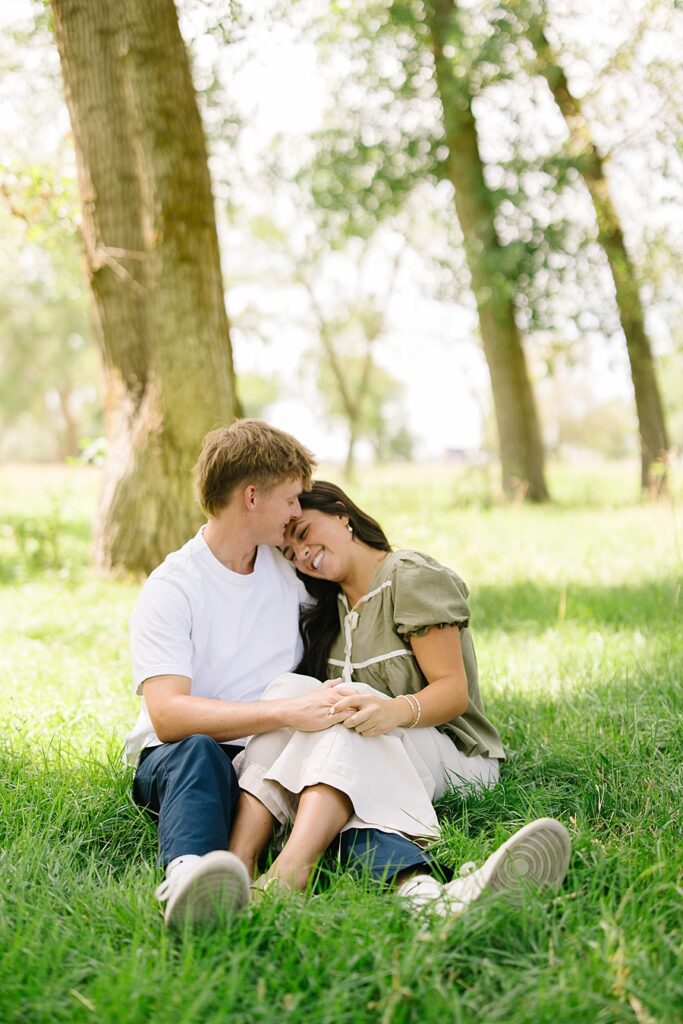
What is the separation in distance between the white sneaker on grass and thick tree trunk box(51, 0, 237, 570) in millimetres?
4656

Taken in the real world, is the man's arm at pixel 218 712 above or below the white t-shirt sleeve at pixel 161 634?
below

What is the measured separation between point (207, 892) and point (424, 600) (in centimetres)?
129

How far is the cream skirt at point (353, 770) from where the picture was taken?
3.02 meters

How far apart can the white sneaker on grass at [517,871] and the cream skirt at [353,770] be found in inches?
13.8

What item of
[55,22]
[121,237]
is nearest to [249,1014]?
[121,237]

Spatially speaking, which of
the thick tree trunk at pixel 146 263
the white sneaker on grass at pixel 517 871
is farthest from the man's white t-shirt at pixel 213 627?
the thick tree trunk at pixel 146 263

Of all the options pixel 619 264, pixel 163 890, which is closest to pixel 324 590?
pixel 163 890

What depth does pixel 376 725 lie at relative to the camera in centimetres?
313

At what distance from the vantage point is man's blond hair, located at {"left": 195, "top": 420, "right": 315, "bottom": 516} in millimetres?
3486

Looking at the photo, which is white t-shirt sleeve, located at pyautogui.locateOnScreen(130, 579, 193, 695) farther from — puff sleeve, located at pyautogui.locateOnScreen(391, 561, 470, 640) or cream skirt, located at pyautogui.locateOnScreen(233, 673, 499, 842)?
puff sleeve, located at pyautogui.locateOnScreen(391, 561, 470, 640)

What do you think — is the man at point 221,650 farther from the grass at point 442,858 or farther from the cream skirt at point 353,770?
the grass at point 442,858

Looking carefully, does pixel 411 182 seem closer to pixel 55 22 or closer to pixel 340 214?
pixel 340 214

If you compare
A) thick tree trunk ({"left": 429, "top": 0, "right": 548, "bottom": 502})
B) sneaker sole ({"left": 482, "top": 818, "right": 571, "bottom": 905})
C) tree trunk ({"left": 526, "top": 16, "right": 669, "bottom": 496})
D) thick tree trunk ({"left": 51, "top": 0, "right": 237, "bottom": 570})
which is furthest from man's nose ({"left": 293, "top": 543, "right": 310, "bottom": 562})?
tree trunk ({"left": 526, "top": 16, "right": 669, "bottom": 496})

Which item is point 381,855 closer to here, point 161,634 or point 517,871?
point 517,871
